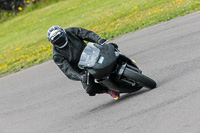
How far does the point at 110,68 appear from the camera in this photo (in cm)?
609

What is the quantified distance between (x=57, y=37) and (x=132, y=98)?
1731 mm

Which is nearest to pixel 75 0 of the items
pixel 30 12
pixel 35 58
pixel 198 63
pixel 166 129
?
pixel 30 12

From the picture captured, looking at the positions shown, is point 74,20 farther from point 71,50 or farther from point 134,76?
point 134,76

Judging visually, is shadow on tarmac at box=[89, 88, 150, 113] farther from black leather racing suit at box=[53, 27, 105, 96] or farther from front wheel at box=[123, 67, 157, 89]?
front wheel at box=[123, 67, 157, 89]

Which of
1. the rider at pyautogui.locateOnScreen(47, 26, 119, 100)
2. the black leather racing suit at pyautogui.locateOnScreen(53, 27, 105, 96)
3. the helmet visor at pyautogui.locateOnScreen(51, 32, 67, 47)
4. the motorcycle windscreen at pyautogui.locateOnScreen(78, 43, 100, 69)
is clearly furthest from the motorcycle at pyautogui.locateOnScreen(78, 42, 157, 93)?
the helmet visor at pyautogui.locateOnScreen(51, 32, 67, 47)

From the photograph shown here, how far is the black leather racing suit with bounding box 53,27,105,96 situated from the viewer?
264 inches

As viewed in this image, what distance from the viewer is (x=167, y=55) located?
877 centimetres

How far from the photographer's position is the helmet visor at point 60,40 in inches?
258

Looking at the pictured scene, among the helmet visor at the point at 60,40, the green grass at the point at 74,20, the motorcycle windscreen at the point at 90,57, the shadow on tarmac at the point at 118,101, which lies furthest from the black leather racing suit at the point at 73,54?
the green grass at the point at 74,20

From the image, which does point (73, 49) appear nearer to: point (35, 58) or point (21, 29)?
point (35, 58)

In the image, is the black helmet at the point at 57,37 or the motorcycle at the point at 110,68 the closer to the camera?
the motorcycle at the point at 110,68

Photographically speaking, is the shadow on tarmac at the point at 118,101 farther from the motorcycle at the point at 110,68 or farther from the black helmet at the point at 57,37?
the black helmet at the point at 57,37

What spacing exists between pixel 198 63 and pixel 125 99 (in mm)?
1597

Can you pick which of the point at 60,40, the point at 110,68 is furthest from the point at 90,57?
the point at 60,40
